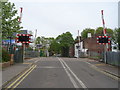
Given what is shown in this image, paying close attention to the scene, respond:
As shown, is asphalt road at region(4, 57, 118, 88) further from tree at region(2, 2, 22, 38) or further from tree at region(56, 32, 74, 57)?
tree at region(56, 32, 74, 57)

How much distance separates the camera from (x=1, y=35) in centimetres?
1947

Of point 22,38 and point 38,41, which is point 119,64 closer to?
point 22,38

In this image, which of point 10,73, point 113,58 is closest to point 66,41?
point 113,58

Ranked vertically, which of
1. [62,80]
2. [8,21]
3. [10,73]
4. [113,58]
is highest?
[8,21]

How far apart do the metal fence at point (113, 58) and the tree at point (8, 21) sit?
11.4m

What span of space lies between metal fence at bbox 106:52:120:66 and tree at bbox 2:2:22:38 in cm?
1142

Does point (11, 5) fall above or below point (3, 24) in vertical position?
above

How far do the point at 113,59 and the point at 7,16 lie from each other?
1299 cm

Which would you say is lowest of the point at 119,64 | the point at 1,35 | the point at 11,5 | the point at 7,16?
the point at 119,64

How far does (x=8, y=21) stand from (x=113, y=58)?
12.6 m

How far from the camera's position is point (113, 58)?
75.3 ft

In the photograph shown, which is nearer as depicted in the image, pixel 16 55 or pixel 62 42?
pixel 16 55

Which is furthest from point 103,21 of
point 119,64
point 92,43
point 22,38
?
point 92,43

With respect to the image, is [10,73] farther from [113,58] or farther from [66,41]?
[66,41]
